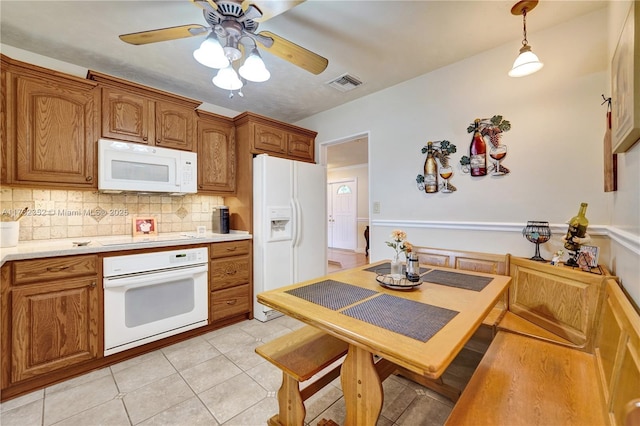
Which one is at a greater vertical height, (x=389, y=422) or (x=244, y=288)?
(x=244, y=288)

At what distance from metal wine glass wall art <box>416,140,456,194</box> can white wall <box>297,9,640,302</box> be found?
0.20 ft

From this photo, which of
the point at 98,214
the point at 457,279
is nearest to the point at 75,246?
the point at 98,214

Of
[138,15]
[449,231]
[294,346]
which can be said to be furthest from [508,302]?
[138,15]

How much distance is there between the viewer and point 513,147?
2219 millimetres

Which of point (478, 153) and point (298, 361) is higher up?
point (478, 153)

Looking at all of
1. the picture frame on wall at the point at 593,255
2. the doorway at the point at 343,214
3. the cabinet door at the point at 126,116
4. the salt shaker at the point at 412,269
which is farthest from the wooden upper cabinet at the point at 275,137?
the doorway at the point at 343,214

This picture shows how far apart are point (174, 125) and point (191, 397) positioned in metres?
2.41

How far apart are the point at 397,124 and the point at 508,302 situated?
2.05 m

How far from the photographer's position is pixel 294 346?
1.42 m

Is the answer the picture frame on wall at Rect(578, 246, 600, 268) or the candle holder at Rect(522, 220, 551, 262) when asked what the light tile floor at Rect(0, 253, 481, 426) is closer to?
the candle holder at Rect(522, 220, 551, 262)

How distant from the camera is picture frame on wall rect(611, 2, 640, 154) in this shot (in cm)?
93

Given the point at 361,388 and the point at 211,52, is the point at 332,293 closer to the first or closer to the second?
the point at 361,388

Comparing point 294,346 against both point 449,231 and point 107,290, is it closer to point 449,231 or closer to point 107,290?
point 107,290

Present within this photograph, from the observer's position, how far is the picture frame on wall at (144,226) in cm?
265
